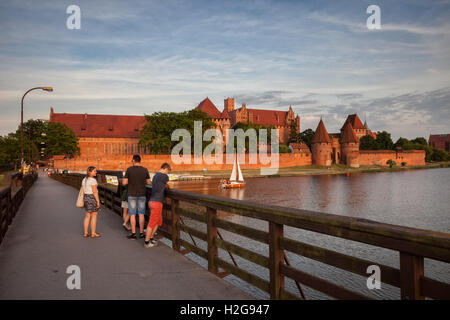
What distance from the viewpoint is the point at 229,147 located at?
93.4 m

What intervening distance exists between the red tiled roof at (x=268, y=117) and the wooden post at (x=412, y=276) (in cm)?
13495

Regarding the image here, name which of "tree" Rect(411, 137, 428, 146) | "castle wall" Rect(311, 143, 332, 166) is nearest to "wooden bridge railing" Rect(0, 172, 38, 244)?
"castle wall" Rect(311, 143, 332, 166)

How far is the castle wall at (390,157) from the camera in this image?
351ft

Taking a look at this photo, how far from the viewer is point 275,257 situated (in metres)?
3.86

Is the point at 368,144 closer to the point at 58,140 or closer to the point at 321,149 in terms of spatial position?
the point at 321,149

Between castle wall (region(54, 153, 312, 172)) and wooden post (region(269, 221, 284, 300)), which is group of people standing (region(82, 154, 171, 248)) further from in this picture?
castle wall (region(54, 153, 312, 172))

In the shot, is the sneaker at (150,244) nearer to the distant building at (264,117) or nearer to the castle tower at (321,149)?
the castle tower at (321,149)

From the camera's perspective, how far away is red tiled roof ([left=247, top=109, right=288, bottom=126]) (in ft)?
456

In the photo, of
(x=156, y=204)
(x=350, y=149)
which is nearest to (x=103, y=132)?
(x=350, y=149)

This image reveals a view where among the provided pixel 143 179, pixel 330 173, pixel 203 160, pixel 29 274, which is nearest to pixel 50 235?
pixel 143 179

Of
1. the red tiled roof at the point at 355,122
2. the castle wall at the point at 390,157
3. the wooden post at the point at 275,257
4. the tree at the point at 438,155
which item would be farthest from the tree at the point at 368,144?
the wooden post at the point at 275,257

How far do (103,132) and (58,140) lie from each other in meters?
24.5

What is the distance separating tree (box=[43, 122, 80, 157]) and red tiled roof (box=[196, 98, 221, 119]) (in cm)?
4135
